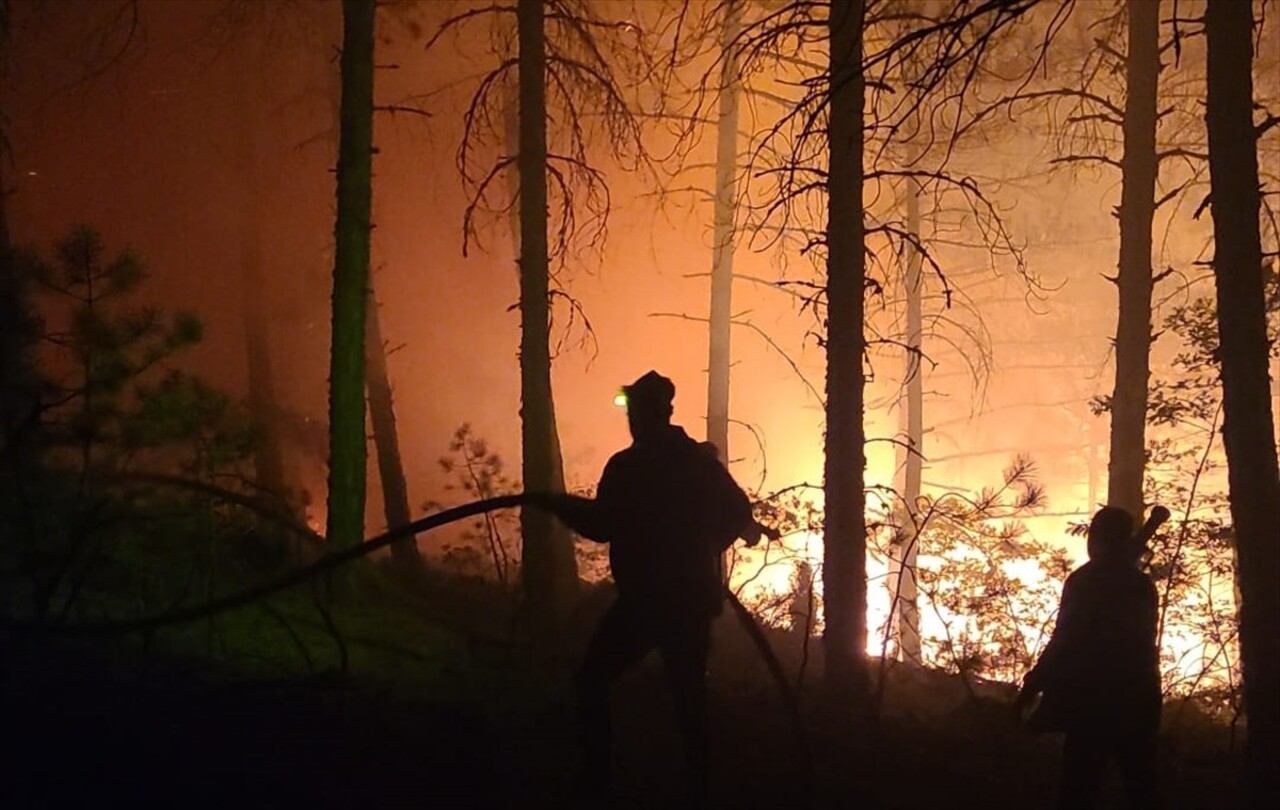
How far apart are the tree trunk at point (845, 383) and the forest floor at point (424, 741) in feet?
1.76

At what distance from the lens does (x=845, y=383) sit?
23.5 feet

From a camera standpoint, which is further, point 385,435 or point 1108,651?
point 385,435

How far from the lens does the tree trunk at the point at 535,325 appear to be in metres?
9.22

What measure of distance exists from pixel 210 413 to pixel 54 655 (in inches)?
117

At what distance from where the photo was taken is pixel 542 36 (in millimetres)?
9281

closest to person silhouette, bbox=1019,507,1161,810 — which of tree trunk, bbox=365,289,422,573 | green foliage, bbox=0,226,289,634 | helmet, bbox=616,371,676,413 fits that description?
helmet, bbox=616,371,676,413

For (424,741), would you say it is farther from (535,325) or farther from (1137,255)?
(1137,255)

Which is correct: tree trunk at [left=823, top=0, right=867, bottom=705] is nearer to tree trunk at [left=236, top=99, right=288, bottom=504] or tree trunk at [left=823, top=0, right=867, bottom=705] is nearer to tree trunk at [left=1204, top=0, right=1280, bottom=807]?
tree trunk at [left=1204, top=0, right=1280, bottom=807]

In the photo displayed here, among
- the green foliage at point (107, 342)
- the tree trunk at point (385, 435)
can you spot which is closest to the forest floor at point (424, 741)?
the green foliage at point (107, 342)

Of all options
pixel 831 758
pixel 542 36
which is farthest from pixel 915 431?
pixel 831 758

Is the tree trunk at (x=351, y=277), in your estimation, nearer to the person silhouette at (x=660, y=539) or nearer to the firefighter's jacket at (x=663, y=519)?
the person silhouette at (x=660, y=539)

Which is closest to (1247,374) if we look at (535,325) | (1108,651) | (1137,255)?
(1108,651)

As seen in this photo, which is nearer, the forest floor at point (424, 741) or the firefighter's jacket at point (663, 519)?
the firefighter's jacket at point (663, 519)

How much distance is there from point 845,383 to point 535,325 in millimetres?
3203
